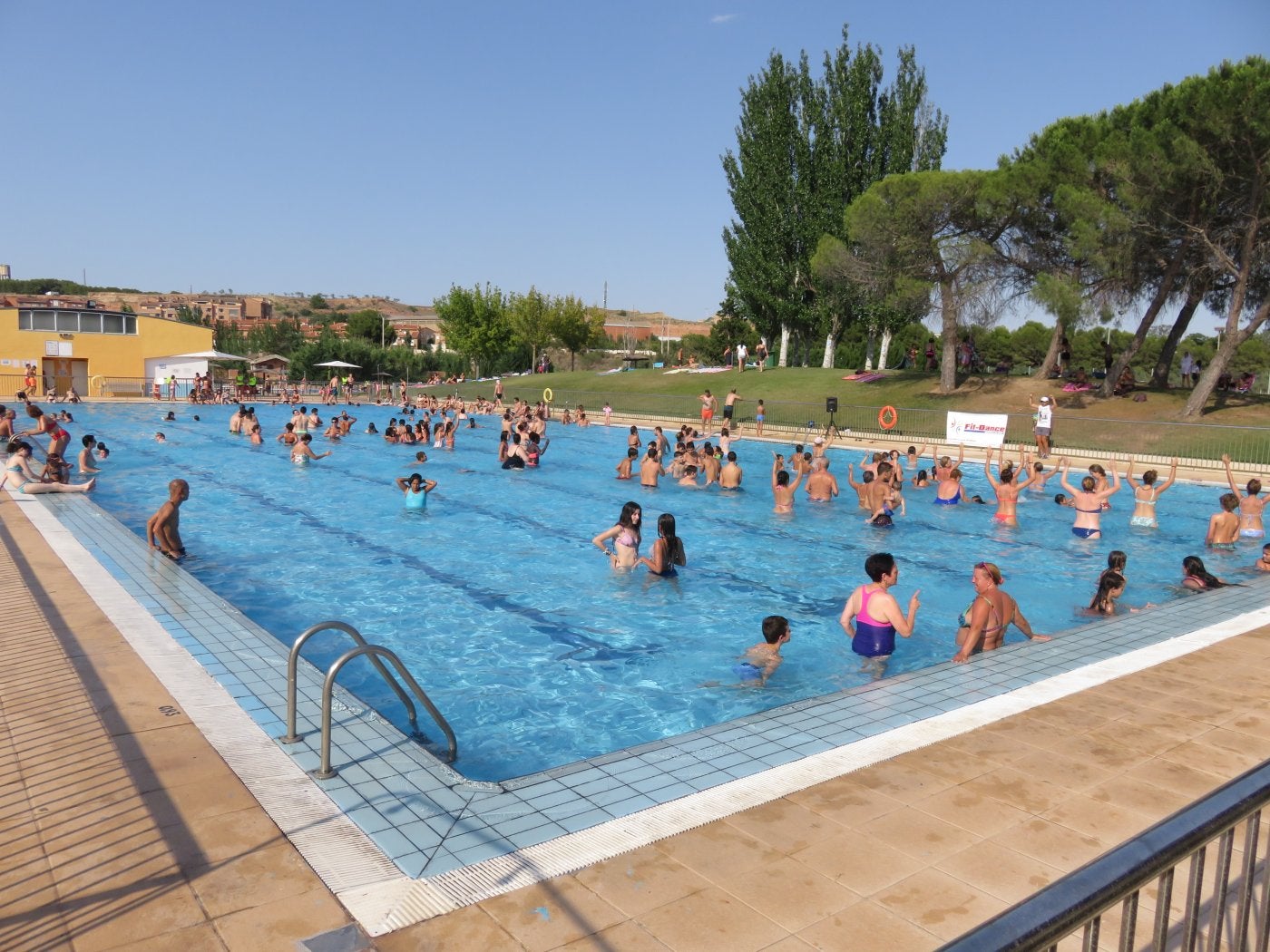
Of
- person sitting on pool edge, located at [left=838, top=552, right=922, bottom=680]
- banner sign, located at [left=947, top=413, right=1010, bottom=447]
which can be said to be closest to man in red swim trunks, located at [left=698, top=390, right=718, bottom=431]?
banner sign, located at [left=947, top=413, right=1010, bottom=447]

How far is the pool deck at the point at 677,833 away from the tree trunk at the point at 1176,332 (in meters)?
30.3

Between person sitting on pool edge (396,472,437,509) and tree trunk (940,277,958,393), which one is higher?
tree trunk (940,277,958,393)

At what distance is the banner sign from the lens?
25.3 metres

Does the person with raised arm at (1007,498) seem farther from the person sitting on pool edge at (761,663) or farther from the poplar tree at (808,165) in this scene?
the poplar tree at (808,165)

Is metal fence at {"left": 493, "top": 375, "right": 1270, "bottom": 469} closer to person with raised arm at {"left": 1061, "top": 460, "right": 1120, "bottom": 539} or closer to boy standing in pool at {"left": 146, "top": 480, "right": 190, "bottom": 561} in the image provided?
person with raised arm at {"left": 1061, "top": 460, "right": 1120, "bottom": 539}

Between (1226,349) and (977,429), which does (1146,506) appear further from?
(1226,349)

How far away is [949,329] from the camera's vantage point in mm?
34875

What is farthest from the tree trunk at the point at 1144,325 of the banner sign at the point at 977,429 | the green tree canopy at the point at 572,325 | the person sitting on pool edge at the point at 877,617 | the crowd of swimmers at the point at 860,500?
the green tree canopy at the point at 572,325

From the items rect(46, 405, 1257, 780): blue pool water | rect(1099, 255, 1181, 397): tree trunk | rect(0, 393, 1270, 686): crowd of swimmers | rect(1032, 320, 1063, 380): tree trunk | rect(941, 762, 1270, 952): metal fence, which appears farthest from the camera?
rect(1032, 320, 1063, 380): tree trunk

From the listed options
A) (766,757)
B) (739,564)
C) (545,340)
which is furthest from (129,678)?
(545,340)

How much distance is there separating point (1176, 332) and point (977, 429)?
12535 millimetres

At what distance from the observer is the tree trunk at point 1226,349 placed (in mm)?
27031

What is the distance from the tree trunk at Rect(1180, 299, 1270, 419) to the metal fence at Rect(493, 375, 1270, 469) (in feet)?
11.8

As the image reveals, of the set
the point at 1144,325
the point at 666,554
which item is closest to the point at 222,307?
the point at 1144,325
